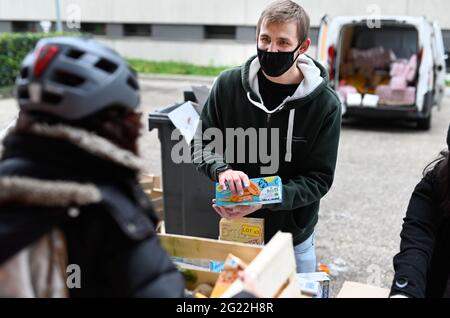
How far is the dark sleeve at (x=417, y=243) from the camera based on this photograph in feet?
5.83

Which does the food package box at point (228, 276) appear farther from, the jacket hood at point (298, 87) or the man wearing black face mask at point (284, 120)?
the jacket hood at point (298, 87)

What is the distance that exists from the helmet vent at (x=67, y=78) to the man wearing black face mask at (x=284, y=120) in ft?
3.82

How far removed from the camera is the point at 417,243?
1.90 meters

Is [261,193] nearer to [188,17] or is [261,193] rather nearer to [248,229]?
[248,229]

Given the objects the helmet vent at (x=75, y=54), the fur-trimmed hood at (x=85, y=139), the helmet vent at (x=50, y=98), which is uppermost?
the helmet vent at (x=75, y=54)

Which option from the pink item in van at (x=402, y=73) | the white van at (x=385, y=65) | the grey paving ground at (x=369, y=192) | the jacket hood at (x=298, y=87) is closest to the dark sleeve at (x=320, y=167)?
the jacket hood at (x=298, y=87)

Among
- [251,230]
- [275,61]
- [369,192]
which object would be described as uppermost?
[275,61]

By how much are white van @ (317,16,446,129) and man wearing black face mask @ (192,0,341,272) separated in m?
7.09

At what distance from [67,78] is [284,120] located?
1402mm

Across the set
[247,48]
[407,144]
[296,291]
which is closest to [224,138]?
[296,291]

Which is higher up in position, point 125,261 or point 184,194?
point 125,261

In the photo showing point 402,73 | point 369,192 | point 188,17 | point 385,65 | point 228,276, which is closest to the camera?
point 228,276

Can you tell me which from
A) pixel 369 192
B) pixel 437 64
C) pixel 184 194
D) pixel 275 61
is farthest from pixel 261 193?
pixel 437 64

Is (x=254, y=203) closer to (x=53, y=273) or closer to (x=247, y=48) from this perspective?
(x=53, y=273)
